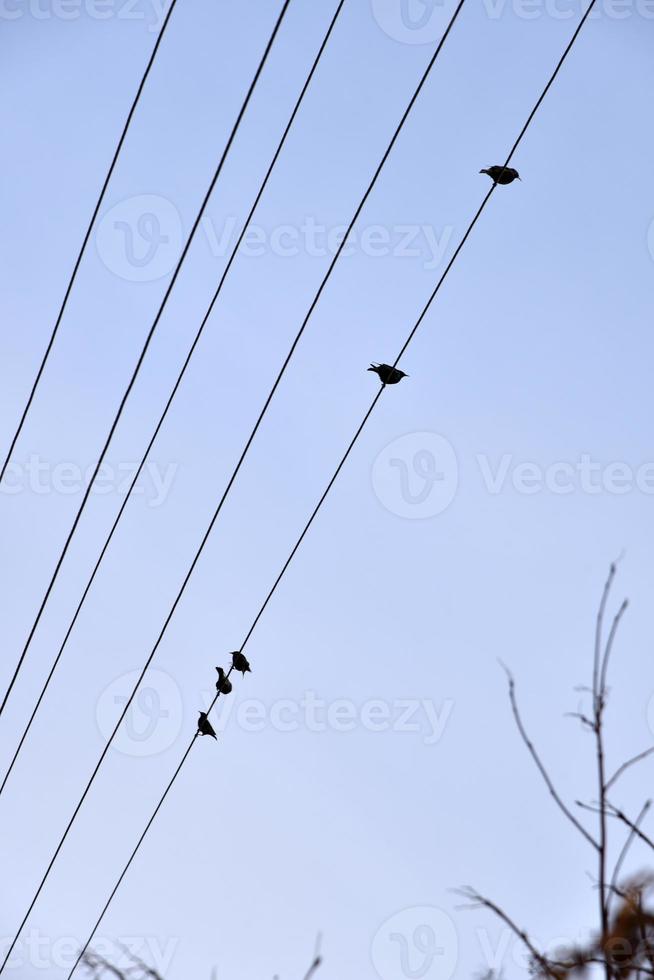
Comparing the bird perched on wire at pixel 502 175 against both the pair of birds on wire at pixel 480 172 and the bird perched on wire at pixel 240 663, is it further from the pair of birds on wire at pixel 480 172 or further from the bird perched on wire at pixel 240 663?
the bird perched on wire at pixel 240 663

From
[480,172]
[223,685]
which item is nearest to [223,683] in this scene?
[223,685]

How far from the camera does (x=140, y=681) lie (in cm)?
734

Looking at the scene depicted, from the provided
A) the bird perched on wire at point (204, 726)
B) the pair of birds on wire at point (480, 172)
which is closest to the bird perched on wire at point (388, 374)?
the pair of birds on wire at point (480, 172)

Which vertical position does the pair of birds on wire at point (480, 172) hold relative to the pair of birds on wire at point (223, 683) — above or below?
above

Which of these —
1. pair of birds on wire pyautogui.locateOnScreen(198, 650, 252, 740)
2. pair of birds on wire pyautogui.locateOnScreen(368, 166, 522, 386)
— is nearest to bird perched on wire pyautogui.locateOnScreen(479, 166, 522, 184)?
pair of birds on wire pyautogui.locateOnScreen(368, 166, 522, 386)

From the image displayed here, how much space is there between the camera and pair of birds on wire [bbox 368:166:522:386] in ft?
22.1

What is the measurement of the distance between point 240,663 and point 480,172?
3.20 meters

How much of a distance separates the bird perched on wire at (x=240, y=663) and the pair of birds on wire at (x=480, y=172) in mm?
1841

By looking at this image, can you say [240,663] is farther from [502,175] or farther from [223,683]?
[502,175]

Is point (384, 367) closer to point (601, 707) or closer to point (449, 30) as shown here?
point (449, 30)

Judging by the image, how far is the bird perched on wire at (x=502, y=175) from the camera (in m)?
6.70

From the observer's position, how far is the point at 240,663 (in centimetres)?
741

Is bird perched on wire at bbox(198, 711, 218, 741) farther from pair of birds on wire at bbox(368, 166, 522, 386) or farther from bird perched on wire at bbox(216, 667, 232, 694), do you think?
pair of birds on wire at bbox(368, 166, 522, 386)

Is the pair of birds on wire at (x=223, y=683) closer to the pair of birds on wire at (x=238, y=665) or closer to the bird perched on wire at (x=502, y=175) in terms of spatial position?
the pair of birds on wire at (x=238, y=665)
